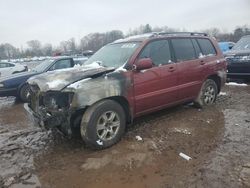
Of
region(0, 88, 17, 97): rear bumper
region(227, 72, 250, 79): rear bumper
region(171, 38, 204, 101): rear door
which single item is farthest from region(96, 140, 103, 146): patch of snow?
region(227, 72, 250, 79): rear bumper

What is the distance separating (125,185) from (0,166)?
2020 millimetres

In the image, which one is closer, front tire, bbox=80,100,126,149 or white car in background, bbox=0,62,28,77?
front tire, bbox=80,100,126,149

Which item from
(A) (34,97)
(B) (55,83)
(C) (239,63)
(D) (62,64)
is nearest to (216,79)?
(C) (239,63)

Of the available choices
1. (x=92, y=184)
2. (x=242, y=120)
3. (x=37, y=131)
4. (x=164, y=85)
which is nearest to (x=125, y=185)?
(x=92, y=184)

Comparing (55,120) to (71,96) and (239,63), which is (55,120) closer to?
(71,96)

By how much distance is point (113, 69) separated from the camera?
5.12 meters

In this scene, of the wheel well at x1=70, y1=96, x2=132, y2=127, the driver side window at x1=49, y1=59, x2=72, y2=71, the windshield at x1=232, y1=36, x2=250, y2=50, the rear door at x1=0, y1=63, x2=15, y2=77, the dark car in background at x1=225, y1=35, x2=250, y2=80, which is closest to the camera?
the wheel well at x1=70, y1=96, x2=132, y2=127

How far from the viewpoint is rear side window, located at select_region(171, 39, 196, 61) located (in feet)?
20.5

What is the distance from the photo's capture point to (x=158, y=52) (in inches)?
231

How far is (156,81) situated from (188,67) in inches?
43.1

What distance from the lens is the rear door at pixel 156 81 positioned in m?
5.41

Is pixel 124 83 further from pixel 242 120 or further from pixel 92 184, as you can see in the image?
pixel 242 120

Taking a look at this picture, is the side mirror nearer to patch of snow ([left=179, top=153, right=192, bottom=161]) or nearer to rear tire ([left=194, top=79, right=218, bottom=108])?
patch of snow ([left=179, top=153, right=192, bottom=161])

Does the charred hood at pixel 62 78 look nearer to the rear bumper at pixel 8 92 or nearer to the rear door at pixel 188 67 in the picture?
the rear door at pixel 188 67
